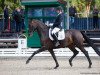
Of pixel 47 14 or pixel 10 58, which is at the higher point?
pixel 47 14

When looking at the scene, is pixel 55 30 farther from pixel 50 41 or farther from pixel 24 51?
pixel 24 51

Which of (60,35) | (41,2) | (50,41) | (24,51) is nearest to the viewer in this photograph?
(50,41)

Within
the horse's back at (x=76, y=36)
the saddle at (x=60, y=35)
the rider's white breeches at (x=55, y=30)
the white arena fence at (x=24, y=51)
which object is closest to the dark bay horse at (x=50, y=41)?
the horse's back at (x=76, y=36)

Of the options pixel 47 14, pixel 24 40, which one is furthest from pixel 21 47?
pixel 47 14

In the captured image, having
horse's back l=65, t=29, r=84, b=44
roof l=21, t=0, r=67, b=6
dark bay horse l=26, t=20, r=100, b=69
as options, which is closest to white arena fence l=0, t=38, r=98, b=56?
roof l=21, t=0, r=67, b=6

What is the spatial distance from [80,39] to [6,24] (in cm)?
1012

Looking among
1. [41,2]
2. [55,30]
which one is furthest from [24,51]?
[55,30]

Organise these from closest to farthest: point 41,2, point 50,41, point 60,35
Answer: point 50,41
point 60,35
point 41,2

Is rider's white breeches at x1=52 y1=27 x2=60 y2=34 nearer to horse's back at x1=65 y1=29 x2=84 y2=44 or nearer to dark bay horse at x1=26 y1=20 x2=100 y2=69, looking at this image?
dark bay horse at x1=26 y1=20 x2=100 y2=69

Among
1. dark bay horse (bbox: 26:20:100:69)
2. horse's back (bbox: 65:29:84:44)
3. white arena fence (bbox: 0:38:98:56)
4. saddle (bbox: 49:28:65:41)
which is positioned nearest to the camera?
dark bay horse (bbox: 26:20:100:69)

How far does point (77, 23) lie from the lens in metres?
30.2

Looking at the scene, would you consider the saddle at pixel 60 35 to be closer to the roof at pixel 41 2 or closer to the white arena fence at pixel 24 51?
the white arena fence at pixel 24 51

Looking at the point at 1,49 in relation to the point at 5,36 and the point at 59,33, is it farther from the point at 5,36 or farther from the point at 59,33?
the point at 59,33

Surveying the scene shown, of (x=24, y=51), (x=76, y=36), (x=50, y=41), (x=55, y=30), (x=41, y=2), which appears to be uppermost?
(x=41, y=2)
